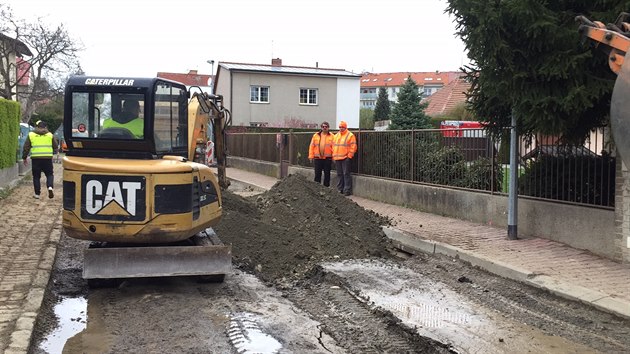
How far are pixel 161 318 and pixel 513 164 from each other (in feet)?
18.7

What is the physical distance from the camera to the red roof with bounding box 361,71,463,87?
4279 inches

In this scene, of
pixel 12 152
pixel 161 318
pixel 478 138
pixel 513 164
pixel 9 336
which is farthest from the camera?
pixel 12 152

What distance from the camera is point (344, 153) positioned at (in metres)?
15.5

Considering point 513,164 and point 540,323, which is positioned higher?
point 513,164

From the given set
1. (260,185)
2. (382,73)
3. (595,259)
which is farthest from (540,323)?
(382,73)

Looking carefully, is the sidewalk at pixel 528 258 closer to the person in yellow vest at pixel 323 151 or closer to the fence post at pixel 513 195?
the fence post at pixel 513 195

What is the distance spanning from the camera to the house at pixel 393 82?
357ft

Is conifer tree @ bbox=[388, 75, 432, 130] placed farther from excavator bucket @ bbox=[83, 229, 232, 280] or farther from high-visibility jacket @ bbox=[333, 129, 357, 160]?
excavator bucket @ bbox=[83, 229, 232, 280]

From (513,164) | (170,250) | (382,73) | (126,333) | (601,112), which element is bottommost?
(126,333)

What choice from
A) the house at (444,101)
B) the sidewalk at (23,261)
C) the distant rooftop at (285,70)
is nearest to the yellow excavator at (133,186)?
the sidewalk at (23,261)

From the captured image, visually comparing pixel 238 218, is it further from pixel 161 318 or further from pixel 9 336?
pixel 9 336

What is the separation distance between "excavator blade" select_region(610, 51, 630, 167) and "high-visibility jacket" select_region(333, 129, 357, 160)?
459 inches

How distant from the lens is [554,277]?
696 centimetres

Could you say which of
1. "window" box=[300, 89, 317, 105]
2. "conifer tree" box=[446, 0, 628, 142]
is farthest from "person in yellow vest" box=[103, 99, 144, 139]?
"window" box=[300, 89, 317, 105]
